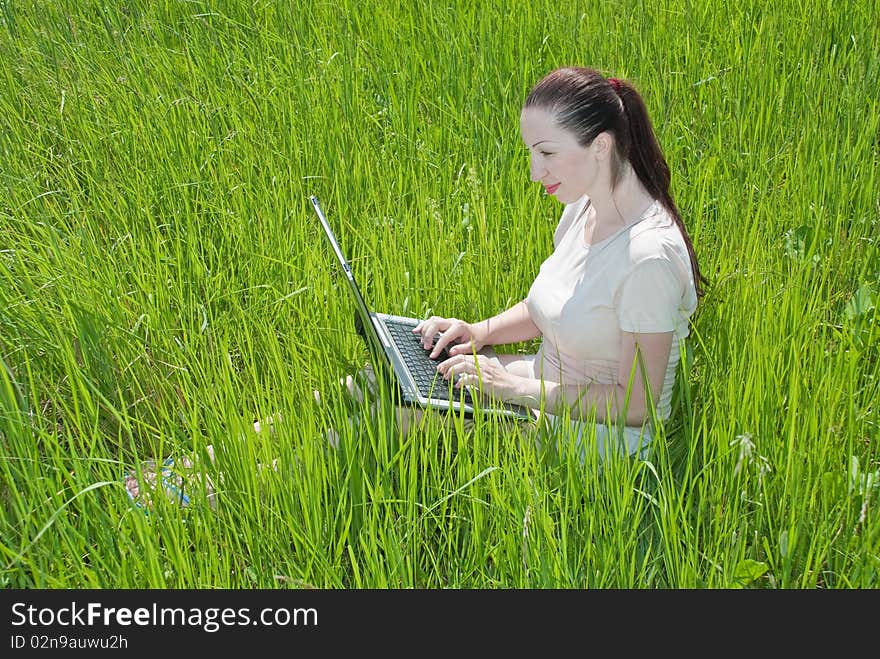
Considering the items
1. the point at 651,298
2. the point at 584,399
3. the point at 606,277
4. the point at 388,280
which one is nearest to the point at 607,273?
the point at 606,277

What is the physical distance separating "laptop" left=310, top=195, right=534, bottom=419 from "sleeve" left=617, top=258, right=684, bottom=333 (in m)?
0.29

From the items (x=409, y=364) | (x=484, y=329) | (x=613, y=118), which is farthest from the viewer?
(x=484, y=329)

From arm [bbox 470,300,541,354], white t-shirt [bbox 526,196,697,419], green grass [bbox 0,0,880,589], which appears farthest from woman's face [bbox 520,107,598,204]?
green grass [bbox 0,0,880,589]

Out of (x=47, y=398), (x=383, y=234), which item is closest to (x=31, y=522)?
(x=47, y=398)

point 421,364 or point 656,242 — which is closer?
point 656,242

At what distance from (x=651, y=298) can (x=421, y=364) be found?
544 millimetres

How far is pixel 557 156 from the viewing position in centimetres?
201

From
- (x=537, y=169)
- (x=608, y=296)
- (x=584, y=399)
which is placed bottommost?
(x=584, y=399)

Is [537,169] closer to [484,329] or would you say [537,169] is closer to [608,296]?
[608,296]

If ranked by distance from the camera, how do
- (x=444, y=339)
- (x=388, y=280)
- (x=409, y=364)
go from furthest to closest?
(x=388, y=280) → (x=444, y=339) → (x=409, y=364)

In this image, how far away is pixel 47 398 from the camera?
8.04 ft

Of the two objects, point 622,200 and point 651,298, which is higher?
point 622,200

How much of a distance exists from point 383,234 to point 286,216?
35 centimetres

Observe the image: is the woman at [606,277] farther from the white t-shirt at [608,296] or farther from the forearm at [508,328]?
the forearm at [508,328]
